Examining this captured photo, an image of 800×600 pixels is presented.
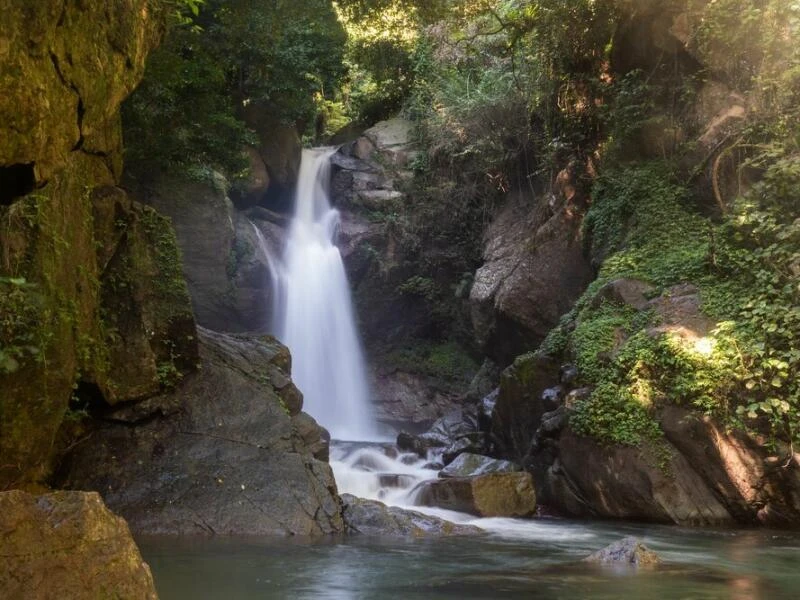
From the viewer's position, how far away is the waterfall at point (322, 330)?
757 inches

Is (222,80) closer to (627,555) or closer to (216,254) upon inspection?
(216,254)

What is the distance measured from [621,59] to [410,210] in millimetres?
7597

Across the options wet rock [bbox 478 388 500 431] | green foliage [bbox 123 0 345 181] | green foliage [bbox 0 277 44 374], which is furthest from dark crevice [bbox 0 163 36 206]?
wet rock [bbox 478 388 500 431]

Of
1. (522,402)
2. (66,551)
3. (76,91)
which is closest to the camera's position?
(66,551)

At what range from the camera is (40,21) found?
15.0 ft

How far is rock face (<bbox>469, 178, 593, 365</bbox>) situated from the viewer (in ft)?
51.8

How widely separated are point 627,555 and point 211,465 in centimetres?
514

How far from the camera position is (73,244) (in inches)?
317

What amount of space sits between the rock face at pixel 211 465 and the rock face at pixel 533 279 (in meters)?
6.75

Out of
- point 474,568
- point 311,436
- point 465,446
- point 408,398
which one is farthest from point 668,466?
point 408,398

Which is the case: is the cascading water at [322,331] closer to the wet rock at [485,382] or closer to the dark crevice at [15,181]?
the wet rock at [485,382]

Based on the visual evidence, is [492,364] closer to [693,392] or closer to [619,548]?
[693,392]

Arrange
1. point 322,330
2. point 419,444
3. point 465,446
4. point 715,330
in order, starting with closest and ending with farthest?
point 715,330, point 465,446, point 419,444, point 322,330

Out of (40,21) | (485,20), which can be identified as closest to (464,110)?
(485,20)
